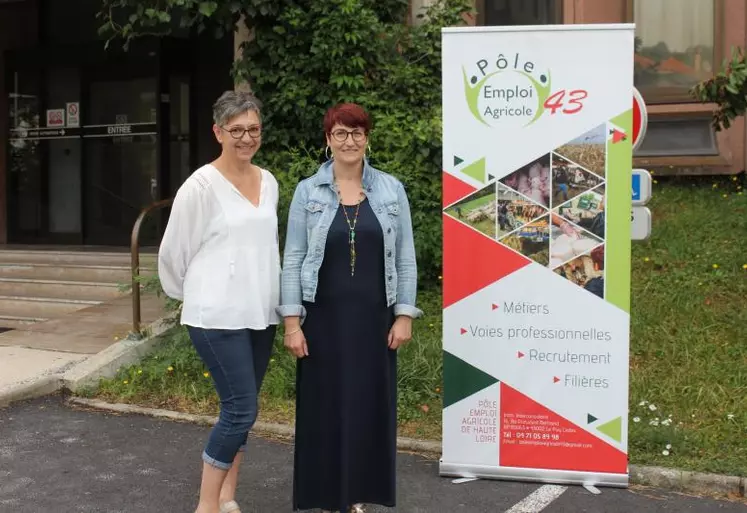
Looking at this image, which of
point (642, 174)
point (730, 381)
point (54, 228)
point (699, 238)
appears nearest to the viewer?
point (642, 174)

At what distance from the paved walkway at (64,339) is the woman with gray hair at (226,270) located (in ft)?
10.6

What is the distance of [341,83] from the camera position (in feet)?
27.5

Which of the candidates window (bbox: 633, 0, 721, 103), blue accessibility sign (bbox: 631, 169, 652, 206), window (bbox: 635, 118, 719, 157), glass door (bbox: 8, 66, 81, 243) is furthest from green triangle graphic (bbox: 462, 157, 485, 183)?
glass door (bbox: 8, 66, 81, 243)

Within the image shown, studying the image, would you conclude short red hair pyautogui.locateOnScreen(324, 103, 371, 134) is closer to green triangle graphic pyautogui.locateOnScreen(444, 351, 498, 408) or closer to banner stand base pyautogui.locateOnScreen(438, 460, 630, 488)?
green triangle graphic pyautogui.locateOnScreen(444, 351, 498, 408)

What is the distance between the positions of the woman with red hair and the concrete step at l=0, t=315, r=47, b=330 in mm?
6255

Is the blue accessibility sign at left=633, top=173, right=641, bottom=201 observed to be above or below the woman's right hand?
above

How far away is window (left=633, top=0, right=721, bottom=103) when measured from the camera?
10.6 meters

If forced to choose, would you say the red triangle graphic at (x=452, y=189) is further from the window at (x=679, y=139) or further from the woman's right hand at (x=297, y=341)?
the window at (x=679, y=139)

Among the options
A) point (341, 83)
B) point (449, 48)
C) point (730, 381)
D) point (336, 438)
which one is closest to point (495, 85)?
point (449, 48)

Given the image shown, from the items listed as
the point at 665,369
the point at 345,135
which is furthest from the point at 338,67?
the point at 345,135

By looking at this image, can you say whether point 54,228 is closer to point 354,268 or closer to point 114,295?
point 114,295

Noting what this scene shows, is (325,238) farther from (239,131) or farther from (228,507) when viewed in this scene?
(228,507)

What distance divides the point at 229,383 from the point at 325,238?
75cm

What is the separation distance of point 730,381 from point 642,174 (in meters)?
1.74
